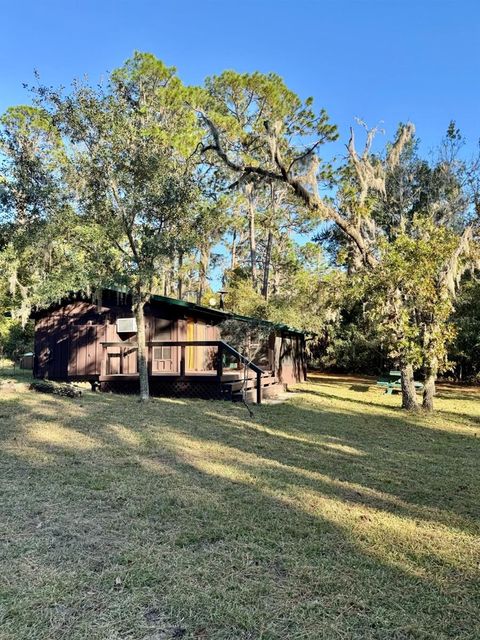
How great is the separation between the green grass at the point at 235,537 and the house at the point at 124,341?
19.6 ft

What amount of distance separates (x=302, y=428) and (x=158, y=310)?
733 centimetres

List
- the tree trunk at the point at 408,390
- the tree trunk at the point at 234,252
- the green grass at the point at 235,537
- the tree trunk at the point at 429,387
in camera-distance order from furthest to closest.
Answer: the tree trunk at the point at 234,252 < the tree trunk at the point at 408,390 < the tree trunk at the point at 429,387 < the green grass at the point at 235,537

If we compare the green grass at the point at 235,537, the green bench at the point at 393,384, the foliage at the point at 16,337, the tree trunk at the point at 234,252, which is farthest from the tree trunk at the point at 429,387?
the foliage at the point at 16,337

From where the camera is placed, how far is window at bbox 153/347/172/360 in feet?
46.3

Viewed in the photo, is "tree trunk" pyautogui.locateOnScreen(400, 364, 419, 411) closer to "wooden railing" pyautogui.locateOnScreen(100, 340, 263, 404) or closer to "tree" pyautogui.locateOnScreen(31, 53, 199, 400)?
"wooden railing" pyautogui.locateOnScreen(100, 340, 263, 404)

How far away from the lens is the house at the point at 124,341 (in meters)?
13.1

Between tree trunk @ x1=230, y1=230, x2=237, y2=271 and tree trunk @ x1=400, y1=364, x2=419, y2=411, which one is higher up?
tree trunk @ x1=230, y1=230, x2=237, y2=271

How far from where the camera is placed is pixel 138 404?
398 inches

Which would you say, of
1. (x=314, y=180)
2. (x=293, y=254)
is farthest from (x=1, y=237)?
(x=293, y=254)

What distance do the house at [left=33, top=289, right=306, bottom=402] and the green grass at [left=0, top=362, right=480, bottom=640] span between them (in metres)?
5.98

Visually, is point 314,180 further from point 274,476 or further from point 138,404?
point 274,476

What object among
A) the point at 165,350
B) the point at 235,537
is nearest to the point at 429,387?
the point at 165,350

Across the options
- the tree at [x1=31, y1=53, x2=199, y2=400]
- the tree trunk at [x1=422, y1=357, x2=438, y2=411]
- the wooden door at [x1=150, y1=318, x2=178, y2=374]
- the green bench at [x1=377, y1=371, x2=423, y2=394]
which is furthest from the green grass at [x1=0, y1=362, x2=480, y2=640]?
the green bench at [x1=377, y1=371, x2=423, y2=394]

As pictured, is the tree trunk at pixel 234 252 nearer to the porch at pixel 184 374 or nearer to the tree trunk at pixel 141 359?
the porch at pixel 184 374
